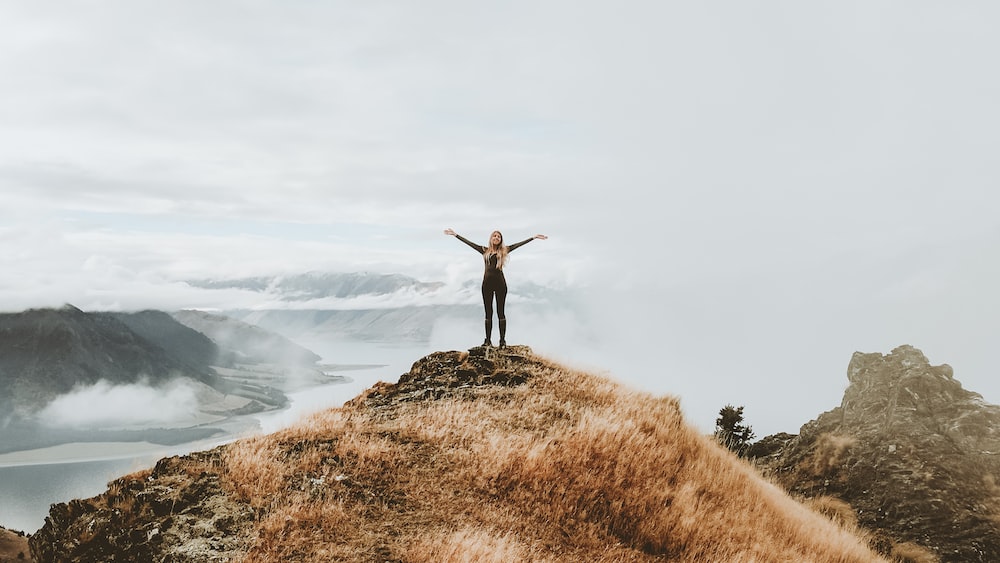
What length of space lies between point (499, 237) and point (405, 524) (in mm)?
8550

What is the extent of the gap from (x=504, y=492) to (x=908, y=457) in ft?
69.2

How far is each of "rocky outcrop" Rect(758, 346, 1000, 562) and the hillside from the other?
10.4 metres

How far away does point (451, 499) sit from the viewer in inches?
370

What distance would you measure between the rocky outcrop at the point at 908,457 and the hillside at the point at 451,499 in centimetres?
1039

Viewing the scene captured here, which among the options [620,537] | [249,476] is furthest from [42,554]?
[620,537]

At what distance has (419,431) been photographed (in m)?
11.5

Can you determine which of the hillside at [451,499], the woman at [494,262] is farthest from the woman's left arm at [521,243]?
the hillside at [451,499]

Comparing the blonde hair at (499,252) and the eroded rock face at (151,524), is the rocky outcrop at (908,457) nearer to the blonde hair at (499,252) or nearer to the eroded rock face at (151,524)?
the blonde hair at (499,252)

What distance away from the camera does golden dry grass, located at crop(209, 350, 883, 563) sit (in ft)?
27.5

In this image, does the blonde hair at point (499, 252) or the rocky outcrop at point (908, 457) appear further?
the rocky outcrop at point (908, 457)

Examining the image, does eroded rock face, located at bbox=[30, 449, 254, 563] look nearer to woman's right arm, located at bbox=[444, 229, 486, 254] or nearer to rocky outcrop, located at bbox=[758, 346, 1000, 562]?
woman's right arm, located at bbox=[444, 229, 486, 254]

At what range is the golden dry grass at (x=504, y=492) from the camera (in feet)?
27.5

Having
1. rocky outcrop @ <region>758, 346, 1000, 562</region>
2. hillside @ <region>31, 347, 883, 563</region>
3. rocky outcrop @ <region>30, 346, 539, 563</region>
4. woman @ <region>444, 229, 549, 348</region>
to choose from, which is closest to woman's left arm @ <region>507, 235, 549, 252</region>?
woman @ <region>444, 229, 549, 348</region>

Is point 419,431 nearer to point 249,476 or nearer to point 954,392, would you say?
point 249,476
